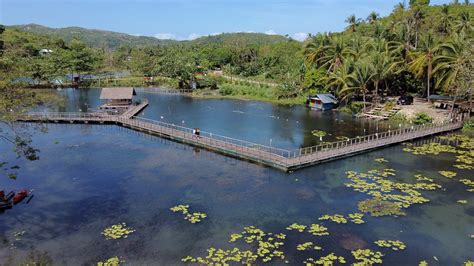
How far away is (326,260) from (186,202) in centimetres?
1040

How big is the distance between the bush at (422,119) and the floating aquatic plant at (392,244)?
34.8 metres

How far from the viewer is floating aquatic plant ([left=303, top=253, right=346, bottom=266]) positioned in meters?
18.8

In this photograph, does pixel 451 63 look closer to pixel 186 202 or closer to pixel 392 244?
pixel 392 244

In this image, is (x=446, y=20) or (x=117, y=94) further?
(x=446, y=20)

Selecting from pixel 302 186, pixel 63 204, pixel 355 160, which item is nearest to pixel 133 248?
pixel 63 204

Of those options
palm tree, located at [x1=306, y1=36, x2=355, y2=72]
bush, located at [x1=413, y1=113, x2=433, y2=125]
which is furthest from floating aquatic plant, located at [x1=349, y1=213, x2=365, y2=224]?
palm tree, located at [x1=306, y1=36, x2=355, y2=72]

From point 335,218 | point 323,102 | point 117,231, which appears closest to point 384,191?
point 335,218

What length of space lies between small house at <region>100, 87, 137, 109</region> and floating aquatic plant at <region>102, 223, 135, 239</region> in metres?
39.4

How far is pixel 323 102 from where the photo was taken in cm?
6150

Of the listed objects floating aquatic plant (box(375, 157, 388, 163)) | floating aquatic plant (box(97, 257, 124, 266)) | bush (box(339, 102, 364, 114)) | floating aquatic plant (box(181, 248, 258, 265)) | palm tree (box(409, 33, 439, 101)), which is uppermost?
palm tree (box(409, 33, 439, 101))

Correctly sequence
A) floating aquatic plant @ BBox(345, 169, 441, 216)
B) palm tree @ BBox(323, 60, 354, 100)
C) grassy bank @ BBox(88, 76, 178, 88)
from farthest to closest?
1. grassy bank @ BBox(88, 76, 178, 88)
2. palm tree @ BBox(323, 60, 354, 100)
3. floating aquatic plant @ BBox(345, 169, 441, 216)

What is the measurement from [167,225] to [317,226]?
887 cm

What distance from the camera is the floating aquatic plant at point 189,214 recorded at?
2306 cm

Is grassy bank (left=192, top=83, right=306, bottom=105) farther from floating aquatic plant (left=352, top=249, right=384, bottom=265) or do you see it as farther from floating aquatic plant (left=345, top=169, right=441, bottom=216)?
floating aquatic plant (left=352, top=249, right=384, bottom=265)
